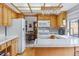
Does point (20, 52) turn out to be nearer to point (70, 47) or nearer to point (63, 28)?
point (63, 28)

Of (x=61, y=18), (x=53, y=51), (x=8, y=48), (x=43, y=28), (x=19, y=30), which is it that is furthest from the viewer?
(x=61, y=18)

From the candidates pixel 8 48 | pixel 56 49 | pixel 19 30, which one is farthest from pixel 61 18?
pixel 56 49

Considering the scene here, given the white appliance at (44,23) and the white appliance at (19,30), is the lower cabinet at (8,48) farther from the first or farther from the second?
the white appliance at (44,23)

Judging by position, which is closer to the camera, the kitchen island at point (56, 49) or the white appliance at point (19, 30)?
the kitchen island at point (56, 49)

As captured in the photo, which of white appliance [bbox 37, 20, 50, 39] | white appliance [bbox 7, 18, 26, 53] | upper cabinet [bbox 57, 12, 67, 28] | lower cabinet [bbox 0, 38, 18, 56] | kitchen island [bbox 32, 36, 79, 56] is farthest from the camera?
upper cabinet [bbox 57, 12, 67, 28]

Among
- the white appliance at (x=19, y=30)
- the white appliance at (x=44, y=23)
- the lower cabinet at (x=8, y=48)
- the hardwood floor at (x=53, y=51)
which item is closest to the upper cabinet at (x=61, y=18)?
the white appliance at (x=44, y=23)

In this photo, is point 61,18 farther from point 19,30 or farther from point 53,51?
point 53,51

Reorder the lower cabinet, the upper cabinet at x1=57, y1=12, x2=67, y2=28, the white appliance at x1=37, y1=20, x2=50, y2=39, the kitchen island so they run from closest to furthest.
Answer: the kitchen island < the lower cabinet < the white appliance at x1=37, y1=20, x2=50, y2=39 < the upper cabinet at x1=57, y1=12, x2=67, y2=28

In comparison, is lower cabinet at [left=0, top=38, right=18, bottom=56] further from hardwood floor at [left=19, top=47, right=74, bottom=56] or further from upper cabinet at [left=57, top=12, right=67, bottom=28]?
upper cabinet at [left=57, top=12, right=67, bottom=28]

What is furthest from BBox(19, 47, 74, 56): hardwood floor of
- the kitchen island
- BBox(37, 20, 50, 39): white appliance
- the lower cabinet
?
BBox(37, 20, 50, 39): white appliance

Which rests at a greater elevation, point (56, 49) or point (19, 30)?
point (19, 30)

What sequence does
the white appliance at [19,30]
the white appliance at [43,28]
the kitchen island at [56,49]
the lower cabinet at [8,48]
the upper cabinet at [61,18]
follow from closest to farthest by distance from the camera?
1. the kitchen island at [56,49]
2. the lower cabinet at [8,48]
3. the white appliance at [19,30]
4. the white appliance at [43,28]
5. the upper cabinet at [61,18]

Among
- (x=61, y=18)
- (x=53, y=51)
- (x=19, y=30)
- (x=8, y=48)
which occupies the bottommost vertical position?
(x=8, y=48)

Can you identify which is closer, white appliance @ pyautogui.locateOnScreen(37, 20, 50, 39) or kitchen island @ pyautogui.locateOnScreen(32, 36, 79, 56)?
kitchen island @ pyautogui.locateOnScreen(32, 36, 79, 56)
